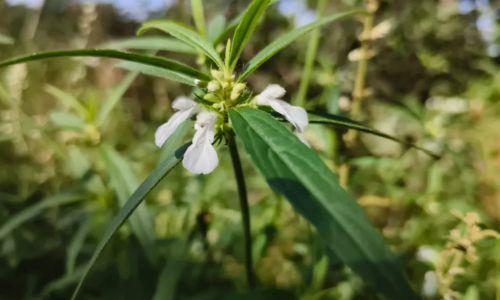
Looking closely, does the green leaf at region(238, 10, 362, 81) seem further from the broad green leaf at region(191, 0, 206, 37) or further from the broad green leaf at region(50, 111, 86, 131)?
the broad green leaf at region(50, 111, 86, 131)

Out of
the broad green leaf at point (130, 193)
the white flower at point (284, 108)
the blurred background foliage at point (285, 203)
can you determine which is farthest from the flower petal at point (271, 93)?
the broad green leaf at point (130, 193)

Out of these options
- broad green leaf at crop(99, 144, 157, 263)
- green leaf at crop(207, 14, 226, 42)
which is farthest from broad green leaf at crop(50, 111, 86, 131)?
green leaf at crop(207, 14, 226, 42)

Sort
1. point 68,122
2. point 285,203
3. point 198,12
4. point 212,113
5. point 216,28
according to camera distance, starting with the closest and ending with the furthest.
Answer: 1. point 212,113
2. point 198,12
3. point 216,28
4. point 68,122
5. point 285,203

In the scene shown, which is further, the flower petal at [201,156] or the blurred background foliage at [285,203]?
the blurred background foliage at [285,203]

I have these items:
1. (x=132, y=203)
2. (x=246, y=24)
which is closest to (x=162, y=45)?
(x=246, y=24)

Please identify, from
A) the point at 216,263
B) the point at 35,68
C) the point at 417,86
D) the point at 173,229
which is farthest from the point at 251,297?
the point at 35,68

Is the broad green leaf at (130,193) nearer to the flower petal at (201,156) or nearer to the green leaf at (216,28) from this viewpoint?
the green leaf at (216,28)

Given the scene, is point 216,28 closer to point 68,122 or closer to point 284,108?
point 68,122

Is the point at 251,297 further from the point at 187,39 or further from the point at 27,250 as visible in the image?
the point at 27,250

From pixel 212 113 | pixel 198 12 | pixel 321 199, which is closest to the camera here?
pixel 321 199
